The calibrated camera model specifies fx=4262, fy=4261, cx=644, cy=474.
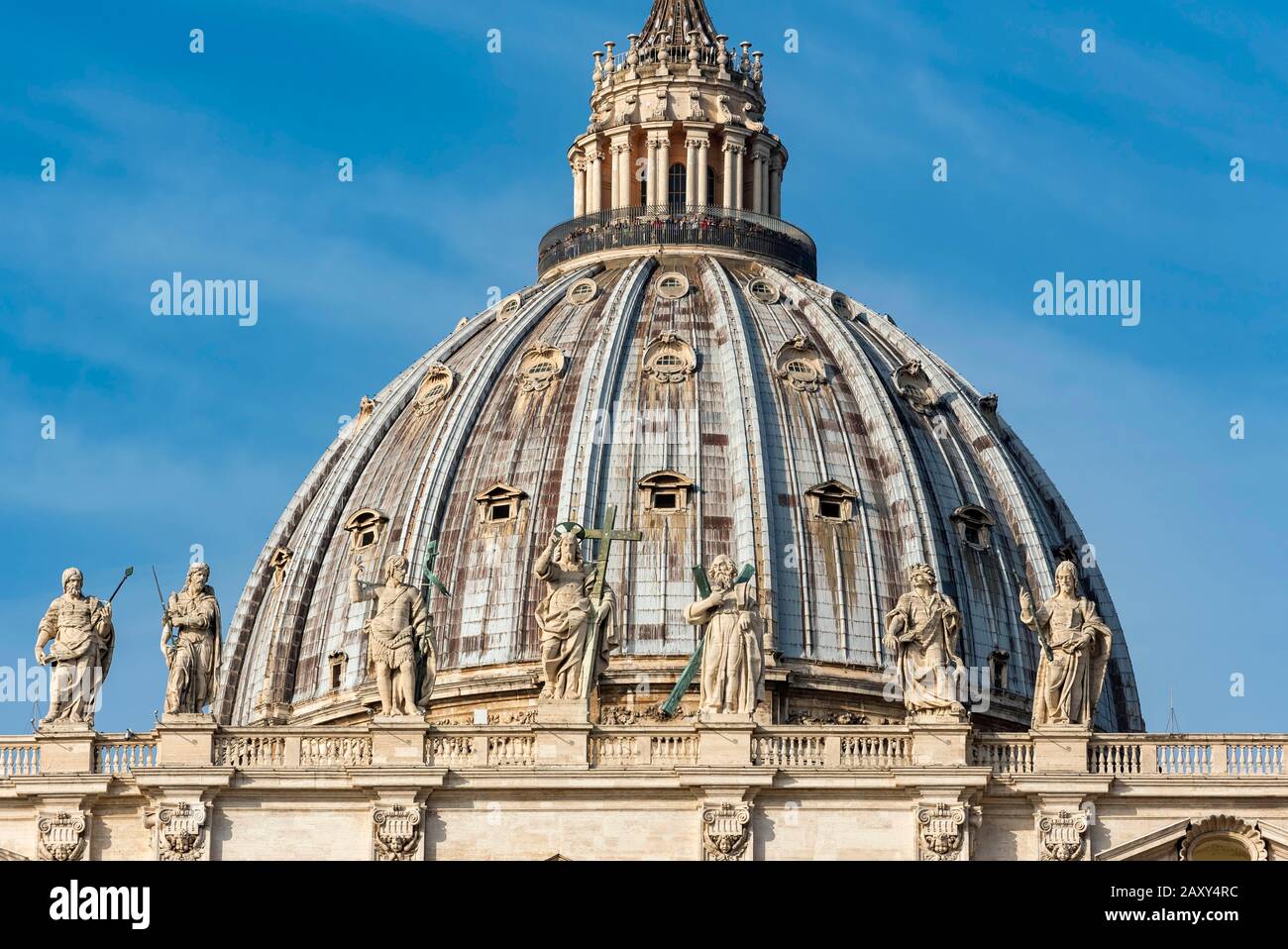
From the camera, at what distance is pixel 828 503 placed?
433 ft

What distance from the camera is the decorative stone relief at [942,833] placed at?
83.7 metres

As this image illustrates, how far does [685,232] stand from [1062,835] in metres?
61.8

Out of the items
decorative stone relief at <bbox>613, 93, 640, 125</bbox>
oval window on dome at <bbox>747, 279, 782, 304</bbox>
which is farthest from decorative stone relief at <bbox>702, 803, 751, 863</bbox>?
decorative stone relief at <bbox>613, 93, 640, 125</bbox>

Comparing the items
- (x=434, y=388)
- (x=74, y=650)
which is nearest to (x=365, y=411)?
(x=434, y=388)

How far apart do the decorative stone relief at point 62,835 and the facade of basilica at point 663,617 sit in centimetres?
6

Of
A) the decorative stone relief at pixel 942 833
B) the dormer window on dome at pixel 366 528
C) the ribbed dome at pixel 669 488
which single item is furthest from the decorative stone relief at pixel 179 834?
the dormer window on dome at pixel 366 528

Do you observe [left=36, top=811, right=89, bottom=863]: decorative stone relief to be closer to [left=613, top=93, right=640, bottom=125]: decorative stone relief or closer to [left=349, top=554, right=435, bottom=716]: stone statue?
[left=349, top=554, right=435, bottom=716]: stone statue

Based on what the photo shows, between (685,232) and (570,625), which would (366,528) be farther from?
(570,625)

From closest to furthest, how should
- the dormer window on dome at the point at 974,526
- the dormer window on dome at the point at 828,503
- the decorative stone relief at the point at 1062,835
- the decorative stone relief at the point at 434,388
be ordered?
the decorative stone relief at the point at 1062,835, the dormer window on dome at the point at 828,503, the dormer window on dome at the point at 974,526, the decorative stone relief at the point at 434,388

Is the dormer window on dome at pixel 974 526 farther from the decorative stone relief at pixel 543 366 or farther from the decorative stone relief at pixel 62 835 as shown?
the decorative stone relief at pixel 62 835

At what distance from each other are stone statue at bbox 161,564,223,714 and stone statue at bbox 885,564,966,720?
13.6 metres

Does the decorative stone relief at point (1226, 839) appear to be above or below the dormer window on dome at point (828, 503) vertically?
below
